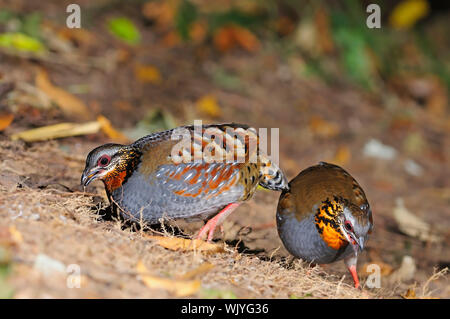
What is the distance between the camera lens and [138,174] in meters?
3.76

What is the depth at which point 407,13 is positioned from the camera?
10.5 metres

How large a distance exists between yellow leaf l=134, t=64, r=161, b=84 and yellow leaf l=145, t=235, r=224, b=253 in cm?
413

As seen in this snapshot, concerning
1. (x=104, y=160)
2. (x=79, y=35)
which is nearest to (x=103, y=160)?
(x=104, y=160)

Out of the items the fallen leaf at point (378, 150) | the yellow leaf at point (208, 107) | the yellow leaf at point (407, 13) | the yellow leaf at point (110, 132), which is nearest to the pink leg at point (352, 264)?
the yellow leaf at point (110, 132)

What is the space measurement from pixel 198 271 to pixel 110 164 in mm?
1031

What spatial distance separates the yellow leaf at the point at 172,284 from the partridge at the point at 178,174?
2.45ft

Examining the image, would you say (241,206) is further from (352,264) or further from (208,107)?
(208,107)

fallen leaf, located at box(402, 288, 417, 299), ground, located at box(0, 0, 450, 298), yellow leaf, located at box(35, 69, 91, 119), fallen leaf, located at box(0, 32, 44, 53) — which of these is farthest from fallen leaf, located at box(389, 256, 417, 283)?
fallen leaf, located at box(0, 32, 44, 53)

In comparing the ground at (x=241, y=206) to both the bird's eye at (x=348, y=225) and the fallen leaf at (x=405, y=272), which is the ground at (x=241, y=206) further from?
the bird's eye at (x=348, y=225)

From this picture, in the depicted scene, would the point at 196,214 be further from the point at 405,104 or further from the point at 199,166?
the point at 405,104

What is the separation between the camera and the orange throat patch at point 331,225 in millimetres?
3930

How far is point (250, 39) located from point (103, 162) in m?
5.63
